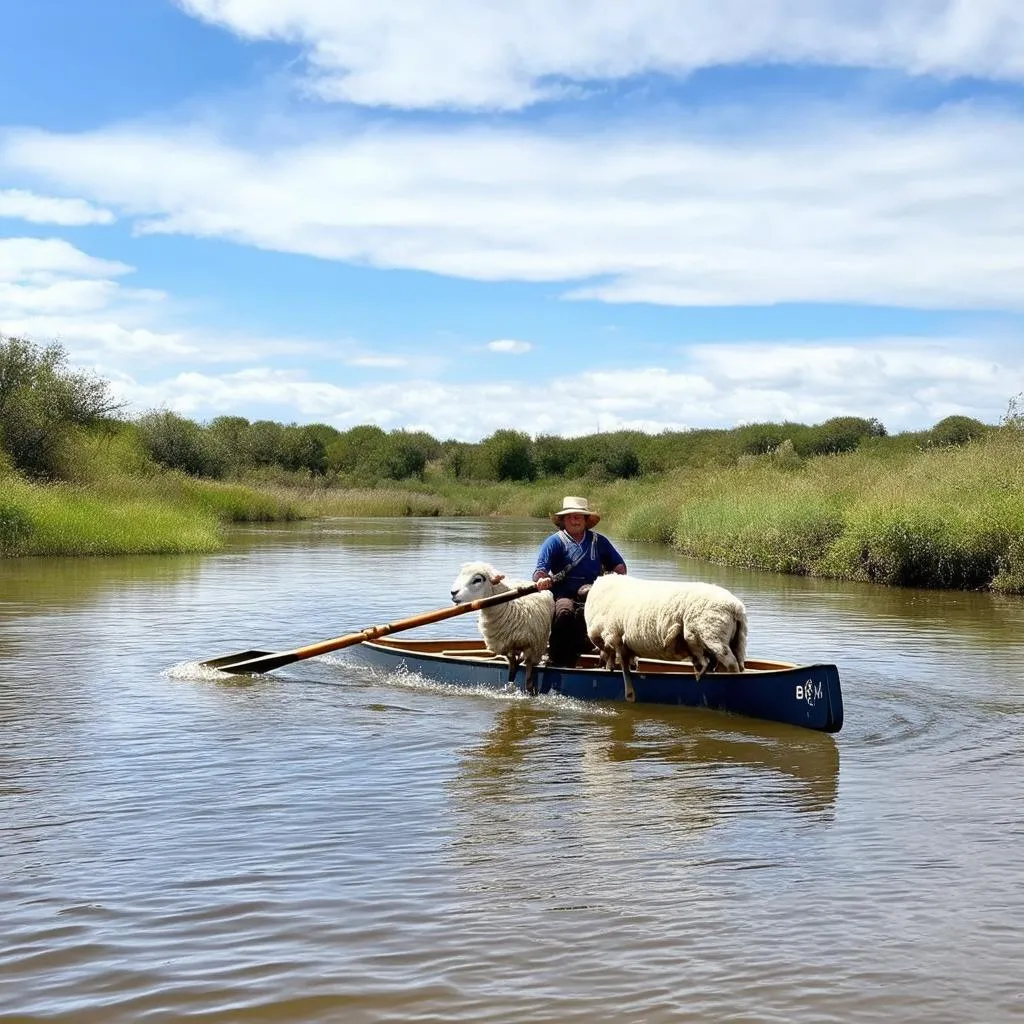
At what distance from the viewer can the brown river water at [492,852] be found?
4.66 metres

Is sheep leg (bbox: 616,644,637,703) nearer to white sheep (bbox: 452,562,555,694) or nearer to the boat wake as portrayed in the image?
the boat wake

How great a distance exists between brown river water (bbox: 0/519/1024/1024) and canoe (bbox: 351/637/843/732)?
0.43ft

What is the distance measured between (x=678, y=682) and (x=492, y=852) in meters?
4.14

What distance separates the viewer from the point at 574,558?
11539 mm

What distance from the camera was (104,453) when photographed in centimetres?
3681

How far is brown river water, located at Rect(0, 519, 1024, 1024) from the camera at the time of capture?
4.66m

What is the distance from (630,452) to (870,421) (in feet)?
49.0

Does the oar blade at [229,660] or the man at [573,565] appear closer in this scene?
the man at [573,565]

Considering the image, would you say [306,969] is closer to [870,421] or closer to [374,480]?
[374,480]

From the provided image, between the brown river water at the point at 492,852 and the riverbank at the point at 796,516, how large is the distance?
30.3 feet

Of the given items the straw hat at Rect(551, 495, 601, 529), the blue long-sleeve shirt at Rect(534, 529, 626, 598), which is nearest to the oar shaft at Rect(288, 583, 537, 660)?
the blue long-sleeve shirt at Rect(534, 529, 626, 598)

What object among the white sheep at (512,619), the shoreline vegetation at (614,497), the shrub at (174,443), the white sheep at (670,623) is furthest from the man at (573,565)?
the shrub at (174,443)

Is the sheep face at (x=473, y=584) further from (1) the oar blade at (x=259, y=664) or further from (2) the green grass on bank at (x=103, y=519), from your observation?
(2) the green grass on bank at (x=103, y=519)

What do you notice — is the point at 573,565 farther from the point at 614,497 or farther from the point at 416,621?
the point at 614,497
